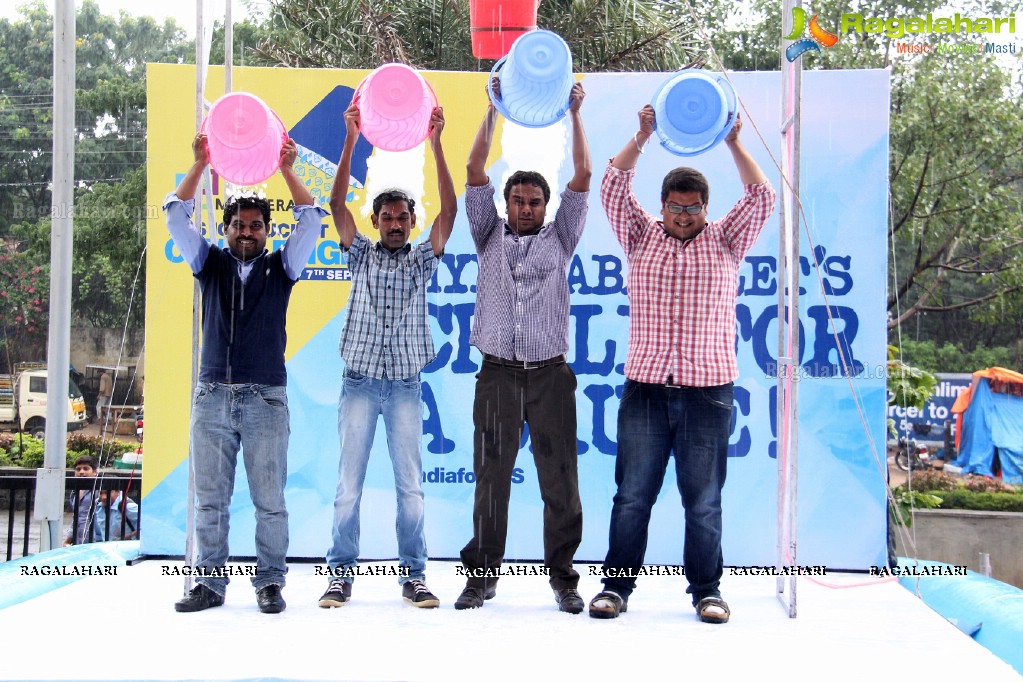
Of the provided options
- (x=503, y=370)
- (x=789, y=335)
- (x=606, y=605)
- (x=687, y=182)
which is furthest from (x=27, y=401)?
(x=789, y=335)

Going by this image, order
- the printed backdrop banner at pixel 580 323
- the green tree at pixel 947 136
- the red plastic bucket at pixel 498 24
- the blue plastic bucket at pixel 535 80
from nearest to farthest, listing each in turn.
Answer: the blue plastic bucket at pixel 535 80
the red plastic bucket at pixel 498 24
the printed backdrop banner at pixel 580 323
the green tree at pixel 947 136

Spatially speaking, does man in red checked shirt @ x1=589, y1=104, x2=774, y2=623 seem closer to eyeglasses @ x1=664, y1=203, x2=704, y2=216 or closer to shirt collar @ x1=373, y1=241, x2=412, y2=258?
eyeglasses @ x1=664, y1=203, x2=704, y2=216

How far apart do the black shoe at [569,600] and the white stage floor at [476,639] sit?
41 millimetres

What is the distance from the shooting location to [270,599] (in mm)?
3699

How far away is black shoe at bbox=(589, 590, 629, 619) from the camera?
363cm

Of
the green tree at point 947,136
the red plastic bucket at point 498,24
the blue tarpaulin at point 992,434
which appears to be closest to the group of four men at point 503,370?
the red plastic bucket at point 498,24

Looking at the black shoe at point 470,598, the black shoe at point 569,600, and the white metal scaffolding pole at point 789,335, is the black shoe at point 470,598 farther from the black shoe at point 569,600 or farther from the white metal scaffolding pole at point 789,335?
the white metal scaffolding pole at point 789,335

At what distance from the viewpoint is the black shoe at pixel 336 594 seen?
377 cm

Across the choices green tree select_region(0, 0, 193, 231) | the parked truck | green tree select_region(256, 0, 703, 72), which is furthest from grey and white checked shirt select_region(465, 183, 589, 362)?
the parked truck

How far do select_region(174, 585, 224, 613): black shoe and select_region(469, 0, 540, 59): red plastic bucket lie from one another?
2.41 metres

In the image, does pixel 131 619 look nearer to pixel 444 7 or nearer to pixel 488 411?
pixel 488 411

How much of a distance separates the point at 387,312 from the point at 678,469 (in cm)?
127

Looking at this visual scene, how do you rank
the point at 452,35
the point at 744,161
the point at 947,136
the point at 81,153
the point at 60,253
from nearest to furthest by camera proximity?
the point at 744,161, the point at 60,253, the point at 452,35, the point at 947,136, the point at 81,153

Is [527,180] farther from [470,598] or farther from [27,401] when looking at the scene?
[27,401]
